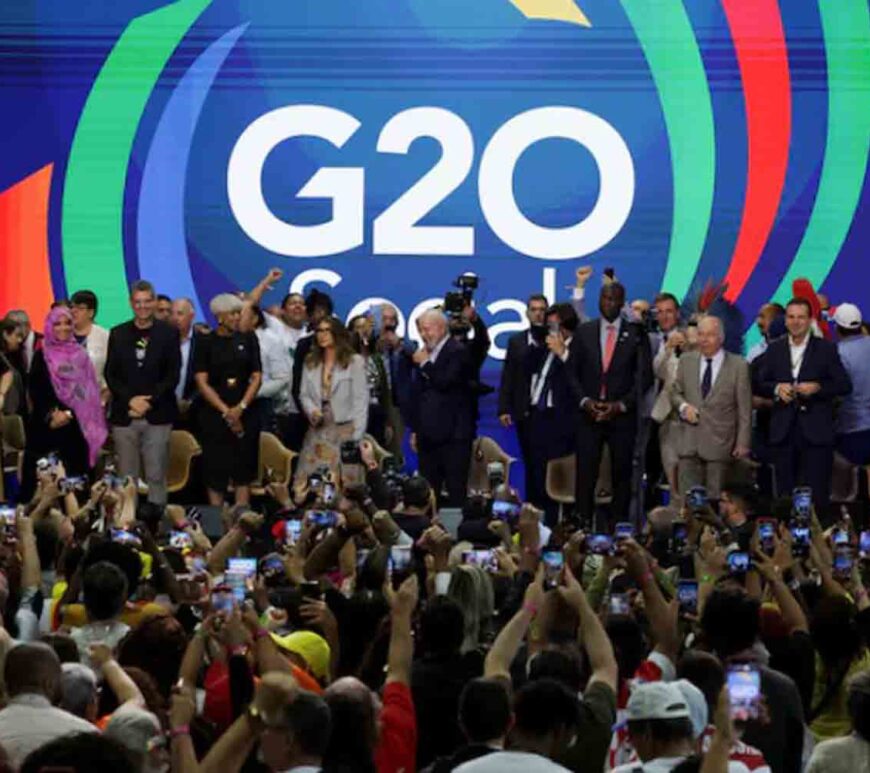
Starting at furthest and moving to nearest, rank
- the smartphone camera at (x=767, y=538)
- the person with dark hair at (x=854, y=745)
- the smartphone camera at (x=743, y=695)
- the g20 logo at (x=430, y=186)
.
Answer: the g20 logo at (x=430, y=186) → the smartphone camera at (x=767, y=538) → the person with dark hair at (x=854, y=745) → the smartphone camera at (x=743, y=695)

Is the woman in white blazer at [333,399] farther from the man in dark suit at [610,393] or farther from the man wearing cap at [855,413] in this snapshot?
the man wearing cap at [855,413]

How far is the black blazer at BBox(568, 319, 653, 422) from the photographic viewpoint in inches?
551

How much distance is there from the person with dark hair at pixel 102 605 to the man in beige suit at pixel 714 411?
7.25 meters

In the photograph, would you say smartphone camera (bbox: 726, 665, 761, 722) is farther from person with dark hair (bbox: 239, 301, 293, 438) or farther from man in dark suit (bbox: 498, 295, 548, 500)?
person with dark hair (bbox: 239, 301, 293, 438)

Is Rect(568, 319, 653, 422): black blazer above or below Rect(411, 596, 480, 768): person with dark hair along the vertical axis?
above

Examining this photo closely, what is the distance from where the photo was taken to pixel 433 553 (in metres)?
8.26

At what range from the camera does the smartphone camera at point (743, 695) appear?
489 centimetres

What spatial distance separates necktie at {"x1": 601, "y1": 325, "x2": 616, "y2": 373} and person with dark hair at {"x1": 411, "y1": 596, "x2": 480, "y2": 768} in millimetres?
7532

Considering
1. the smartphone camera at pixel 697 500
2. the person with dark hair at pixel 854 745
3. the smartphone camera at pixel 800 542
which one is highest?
the smartphone camera at pixel 697 500

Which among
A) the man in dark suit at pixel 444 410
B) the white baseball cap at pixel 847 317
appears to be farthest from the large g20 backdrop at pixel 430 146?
the man in dark suit at pixel 444 410

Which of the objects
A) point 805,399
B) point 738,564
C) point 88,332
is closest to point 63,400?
point 88,332

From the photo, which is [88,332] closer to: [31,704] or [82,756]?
[31,704]

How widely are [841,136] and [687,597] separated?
10.4 metres

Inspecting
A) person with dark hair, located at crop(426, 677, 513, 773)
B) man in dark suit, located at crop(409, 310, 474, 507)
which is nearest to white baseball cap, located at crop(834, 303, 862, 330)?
man in dark suit, located at crop(409, 310, 474, 507)
